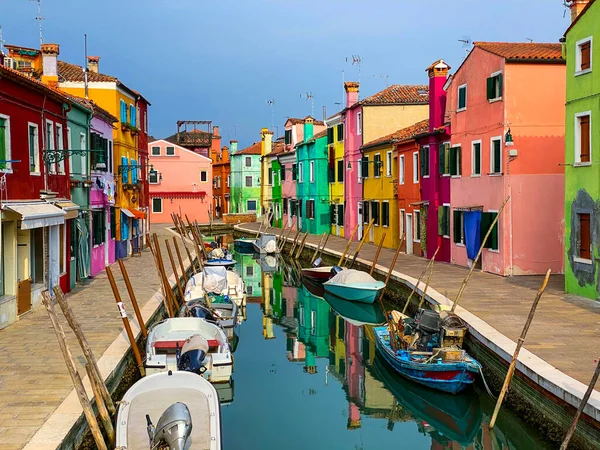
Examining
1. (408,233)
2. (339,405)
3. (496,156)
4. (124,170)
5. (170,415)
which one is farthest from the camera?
(408,233)

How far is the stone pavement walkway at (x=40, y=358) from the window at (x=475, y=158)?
494 inches

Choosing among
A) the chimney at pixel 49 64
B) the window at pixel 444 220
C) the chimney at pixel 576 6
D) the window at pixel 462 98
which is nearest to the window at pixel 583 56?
the chimney at pixel 576 6

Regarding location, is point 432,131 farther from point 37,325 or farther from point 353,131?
point 37,325

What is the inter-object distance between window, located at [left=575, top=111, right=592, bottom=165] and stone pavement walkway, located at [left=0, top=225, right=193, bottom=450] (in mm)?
12899

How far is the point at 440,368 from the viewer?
13938 mm

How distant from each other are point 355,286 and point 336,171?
77.2 feet

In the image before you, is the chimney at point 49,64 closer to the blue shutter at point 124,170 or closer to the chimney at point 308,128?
the blue shutter at point 124,170

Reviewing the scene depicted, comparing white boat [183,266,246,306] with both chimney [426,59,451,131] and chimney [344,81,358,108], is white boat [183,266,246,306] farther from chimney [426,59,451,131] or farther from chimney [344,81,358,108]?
chimney [344,81,358,108]

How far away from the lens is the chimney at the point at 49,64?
2975 centimetres

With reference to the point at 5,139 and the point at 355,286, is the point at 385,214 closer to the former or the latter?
the point at 355,286

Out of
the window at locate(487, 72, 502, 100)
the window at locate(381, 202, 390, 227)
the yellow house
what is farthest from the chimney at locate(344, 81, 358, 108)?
the window at locate(487, 72, 502, 100)

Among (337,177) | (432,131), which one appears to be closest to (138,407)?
(432,131)

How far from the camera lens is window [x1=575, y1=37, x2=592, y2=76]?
18.9m

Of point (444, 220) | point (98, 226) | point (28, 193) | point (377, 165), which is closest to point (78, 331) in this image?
point (28, 193)
